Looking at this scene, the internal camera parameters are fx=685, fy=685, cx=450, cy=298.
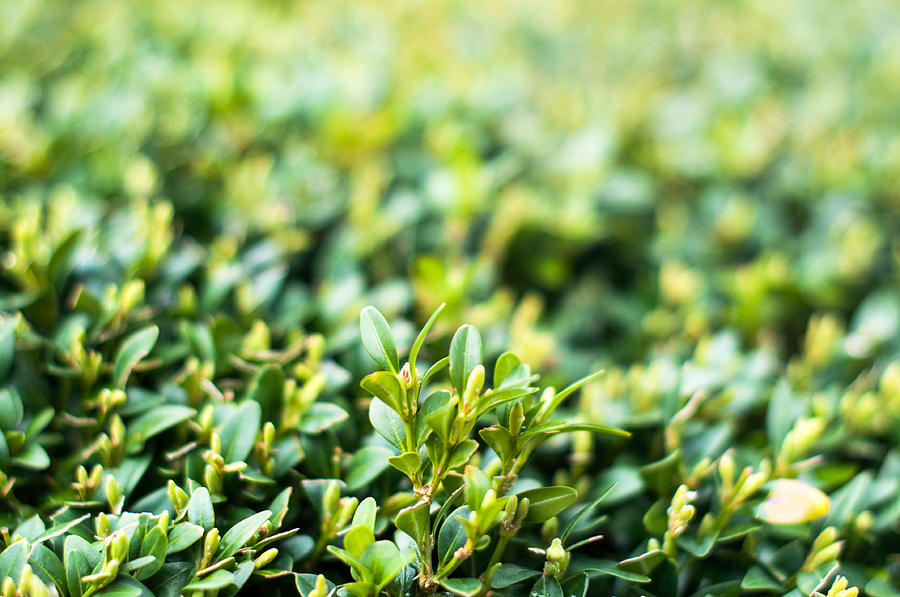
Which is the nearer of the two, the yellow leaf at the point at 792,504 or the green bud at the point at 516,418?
the green bud at the point at 516,418

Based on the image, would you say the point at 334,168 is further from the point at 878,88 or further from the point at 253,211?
the point at 878,88

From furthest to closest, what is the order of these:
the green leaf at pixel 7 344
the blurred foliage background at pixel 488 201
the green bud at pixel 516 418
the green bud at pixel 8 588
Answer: the blurred foliage background at pixel 488 201
the green leaf at pixel 7 344
the green bud at pixel 516 418
the green bud at pixel 8 588

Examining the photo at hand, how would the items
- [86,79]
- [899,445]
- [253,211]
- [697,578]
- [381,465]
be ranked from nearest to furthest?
[381,465]
[697,578]
[899,445]
[253,211]
[86,79]

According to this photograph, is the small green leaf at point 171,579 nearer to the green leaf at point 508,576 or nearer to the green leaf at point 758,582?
the green leaf at point 508,576

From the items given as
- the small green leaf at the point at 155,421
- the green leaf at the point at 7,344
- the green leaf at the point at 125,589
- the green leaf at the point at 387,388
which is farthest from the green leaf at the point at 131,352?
the green leaf at the point at 387,388

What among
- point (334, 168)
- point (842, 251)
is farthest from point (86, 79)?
point (842, 251)

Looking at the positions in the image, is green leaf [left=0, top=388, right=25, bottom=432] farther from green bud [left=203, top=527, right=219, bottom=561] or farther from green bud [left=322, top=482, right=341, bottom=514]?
green bud [left=322, top=482, right=341, bottom=514]

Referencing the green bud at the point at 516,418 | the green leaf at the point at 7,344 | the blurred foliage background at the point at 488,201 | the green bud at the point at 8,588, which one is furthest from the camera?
the blurred foliage background at the point at 488,201
